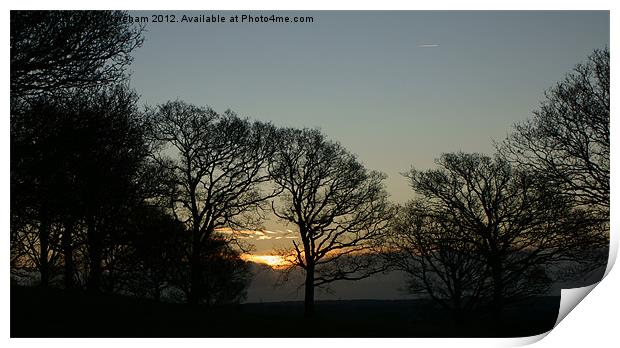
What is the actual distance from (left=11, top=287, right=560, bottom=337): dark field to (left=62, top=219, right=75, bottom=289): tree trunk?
1917 mm

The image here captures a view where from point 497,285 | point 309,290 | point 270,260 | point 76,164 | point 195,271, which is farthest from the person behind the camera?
point 195,271

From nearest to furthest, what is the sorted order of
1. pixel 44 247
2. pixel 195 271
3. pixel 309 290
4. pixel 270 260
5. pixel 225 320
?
pixel 225 320, pixel 44 247, pixel 309 290, pixel 270 260, pixel 195 271

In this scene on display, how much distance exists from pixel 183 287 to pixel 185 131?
5.27m

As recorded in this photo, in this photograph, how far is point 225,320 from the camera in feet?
56.8

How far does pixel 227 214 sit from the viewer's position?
2267cm

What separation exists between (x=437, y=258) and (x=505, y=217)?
2.99m

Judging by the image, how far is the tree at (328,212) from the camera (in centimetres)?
2144

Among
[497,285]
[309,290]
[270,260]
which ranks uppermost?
[270,260]

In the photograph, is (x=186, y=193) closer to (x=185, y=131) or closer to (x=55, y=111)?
(x=185, y=131)

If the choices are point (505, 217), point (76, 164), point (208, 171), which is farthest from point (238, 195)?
point (505, 217)

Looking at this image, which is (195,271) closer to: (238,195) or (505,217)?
(238,195)

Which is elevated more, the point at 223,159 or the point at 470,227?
the point at 223,159

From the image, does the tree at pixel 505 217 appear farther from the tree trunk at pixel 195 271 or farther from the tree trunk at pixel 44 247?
the tree trunk at pixel 44 247

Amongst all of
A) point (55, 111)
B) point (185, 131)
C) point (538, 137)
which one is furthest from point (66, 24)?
point (538, 137)
